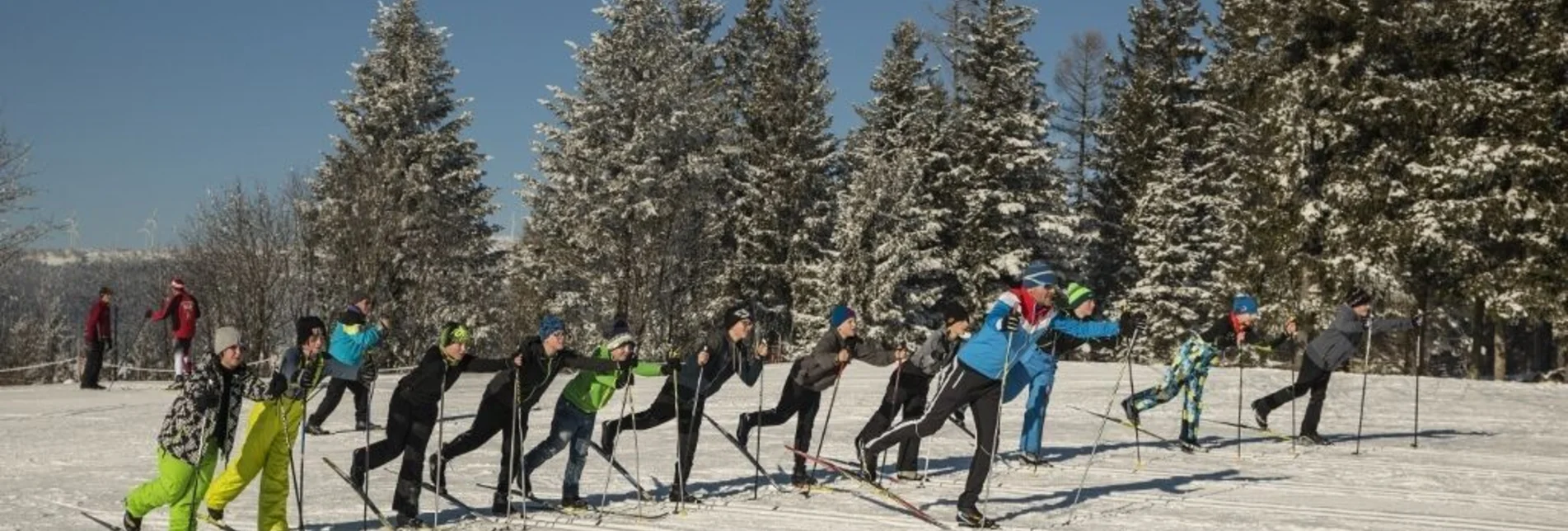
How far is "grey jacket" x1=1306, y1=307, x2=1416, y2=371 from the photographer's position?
14242 millimetres

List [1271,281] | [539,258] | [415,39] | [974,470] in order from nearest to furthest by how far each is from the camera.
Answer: [974,470] → [1271,281] → [415,39] → [539,258]

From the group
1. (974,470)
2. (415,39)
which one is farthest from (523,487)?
(415,39)

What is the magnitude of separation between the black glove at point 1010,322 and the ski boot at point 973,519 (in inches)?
Result: 50.8

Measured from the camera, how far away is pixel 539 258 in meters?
45.8

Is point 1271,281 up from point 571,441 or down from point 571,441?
up

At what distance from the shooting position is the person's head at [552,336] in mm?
9273

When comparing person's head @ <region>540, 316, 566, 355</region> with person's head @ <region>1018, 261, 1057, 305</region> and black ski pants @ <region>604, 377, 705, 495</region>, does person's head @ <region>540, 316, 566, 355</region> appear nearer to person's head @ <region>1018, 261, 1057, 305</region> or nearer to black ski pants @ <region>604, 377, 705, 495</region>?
black ski pants @ <region>604, 377, 705, 495</region>

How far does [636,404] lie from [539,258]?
2717cm

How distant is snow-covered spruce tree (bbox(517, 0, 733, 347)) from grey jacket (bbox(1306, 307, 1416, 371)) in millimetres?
24316

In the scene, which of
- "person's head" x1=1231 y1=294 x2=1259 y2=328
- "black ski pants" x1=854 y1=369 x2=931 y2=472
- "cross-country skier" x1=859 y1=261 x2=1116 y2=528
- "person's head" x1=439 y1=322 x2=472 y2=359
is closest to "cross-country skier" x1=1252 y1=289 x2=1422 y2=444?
"person's head" x1=1231 y1=294 x2=1259 y2=328

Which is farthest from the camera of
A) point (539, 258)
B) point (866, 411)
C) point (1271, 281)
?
point (539, 258)

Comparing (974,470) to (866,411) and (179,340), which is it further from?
(179,340)

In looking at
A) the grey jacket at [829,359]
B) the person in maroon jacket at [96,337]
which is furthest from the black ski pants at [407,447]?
the person in maroon jacket at [96,337]

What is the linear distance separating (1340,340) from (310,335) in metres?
11.1
